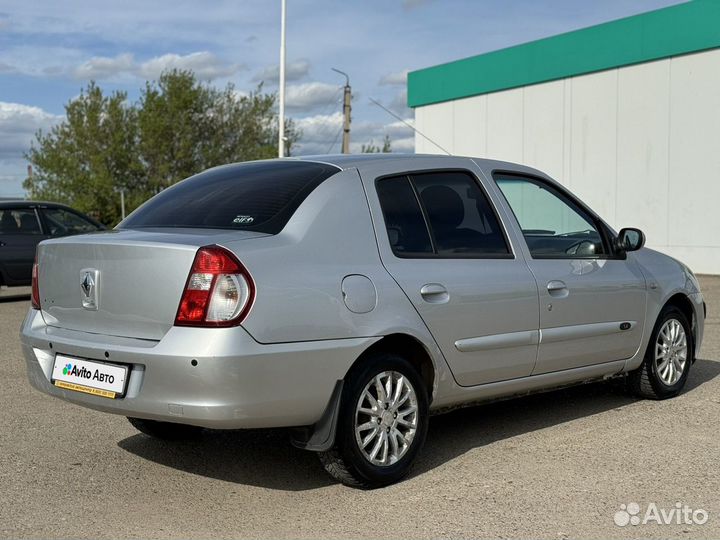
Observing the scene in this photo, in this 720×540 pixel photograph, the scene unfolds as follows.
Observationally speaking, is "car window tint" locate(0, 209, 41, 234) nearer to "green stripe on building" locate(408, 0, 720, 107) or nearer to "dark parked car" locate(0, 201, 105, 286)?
"dark parked car" locate(0, 201, 105, 286)

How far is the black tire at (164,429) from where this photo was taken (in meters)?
5.55

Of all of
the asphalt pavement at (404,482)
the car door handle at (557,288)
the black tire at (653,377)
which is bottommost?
the asphalt pavement at (404,482)

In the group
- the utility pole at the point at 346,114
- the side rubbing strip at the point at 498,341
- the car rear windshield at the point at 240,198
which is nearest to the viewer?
the car rear windshield at the point at 240,198

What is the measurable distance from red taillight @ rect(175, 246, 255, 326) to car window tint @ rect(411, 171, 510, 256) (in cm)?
133

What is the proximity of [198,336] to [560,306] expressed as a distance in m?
2.45

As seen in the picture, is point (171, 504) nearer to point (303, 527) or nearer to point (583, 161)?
point (303, 527)

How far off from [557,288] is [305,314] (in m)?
1.97

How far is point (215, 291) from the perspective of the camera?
13.6 ft

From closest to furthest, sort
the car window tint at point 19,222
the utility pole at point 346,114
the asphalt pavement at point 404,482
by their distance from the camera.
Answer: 1. the asphalt pavement at point 404,482
2. the car window tint at point 19,222
3. the utility pole at point 346,114

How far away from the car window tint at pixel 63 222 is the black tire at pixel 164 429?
10.6m

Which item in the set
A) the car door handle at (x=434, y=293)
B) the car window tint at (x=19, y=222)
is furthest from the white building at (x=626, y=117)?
the car door handle at (x=434, y=293)

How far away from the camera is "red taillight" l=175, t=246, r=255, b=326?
4.15 metres

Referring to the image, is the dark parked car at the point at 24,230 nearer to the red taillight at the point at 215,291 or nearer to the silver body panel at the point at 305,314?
the silver body panel at the point at 305,314

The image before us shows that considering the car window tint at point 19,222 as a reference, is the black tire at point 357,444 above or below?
below
